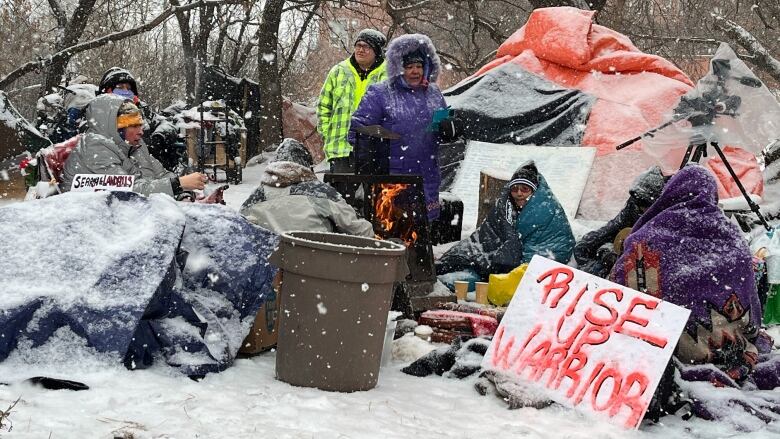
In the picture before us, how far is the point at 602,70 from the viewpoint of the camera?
10023mm

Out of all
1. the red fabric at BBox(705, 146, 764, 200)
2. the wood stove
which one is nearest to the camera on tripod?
the red fabric at BBox(705, 146, 764, 200)

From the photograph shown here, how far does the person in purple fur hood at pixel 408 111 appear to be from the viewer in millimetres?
6316

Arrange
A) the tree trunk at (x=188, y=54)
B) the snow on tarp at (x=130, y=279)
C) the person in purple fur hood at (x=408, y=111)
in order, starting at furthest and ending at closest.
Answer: the tree trunk at (x=188, y=54) → the person in purple fur hood at (x=408, y=111) → the snow on tarp at (x=130, y=279)

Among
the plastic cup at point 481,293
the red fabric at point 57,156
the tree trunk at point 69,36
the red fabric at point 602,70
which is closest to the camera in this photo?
the red fabric at point 57,156

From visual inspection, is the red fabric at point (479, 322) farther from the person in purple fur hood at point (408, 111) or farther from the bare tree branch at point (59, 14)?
the bare tree branch at point (59, 14)

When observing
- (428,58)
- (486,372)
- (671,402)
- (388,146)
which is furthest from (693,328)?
(428,58)

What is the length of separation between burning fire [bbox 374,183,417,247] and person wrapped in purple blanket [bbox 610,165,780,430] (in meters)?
1.91

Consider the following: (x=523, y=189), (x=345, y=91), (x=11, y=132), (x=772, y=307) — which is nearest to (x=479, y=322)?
(x=523, y=189)

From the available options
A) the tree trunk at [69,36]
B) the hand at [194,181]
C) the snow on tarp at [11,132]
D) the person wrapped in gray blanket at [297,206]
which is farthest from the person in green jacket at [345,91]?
the tree trunk at [69,36]

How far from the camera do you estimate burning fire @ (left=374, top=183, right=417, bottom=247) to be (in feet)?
19.2

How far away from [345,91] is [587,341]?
12.6ft

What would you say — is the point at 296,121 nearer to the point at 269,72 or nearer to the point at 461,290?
the point at 269,72

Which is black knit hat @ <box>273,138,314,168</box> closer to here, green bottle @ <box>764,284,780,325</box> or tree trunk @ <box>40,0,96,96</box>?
green bottle @ <box>764,284,780,325</box>

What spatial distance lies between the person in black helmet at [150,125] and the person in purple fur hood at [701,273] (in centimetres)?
436
